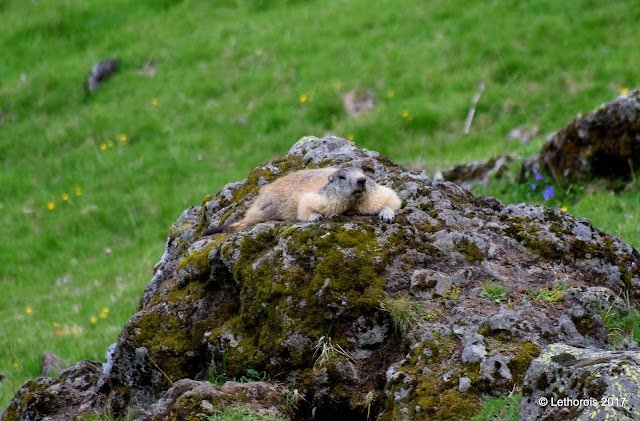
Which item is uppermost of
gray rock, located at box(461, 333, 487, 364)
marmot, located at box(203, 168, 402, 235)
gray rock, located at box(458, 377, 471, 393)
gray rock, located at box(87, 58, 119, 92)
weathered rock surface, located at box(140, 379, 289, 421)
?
marmot, located at box(203, 168, 402, 235)

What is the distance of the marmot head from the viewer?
24.0 ft

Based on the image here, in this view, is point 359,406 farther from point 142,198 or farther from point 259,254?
point 142,198

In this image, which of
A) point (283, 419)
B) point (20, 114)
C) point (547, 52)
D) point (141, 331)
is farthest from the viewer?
point (20, 114)

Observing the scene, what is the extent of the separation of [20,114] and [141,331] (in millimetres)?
17246

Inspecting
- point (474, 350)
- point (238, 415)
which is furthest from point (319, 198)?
point (238, 415)

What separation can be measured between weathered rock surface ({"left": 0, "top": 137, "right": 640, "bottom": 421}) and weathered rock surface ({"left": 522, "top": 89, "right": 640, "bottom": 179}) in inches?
196

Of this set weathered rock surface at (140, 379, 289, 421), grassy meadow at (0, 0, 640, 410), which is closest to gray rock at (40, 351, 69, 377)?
grassy meadow at (0, 0, 640, 410)

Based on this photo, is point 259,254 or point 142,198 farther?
point 142,198

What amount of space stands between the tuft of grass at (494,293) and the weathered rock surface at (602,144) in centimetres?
627

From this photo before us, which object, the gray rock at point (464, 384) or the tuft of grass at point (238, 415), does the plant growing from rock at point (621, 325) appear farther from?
the tuft of grass at point (238, 415)

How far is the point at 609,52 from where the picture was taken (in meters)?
18.4

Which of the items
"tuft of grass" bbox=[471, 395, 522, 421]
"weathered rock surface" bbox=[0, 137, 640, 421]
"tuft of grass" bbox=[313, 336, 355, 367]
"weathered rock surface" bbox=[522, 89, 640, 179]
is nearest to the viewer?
"tuft of grass" bbox=[471, 395, 522, 421]

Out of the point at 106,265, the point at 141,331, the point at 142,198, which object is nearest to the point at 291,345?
the point at 141,331

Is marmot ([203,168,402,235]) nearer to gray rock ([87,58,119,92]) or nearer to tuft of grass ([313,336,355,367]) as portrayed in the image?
tuft of grass ([313,336,355,367])
